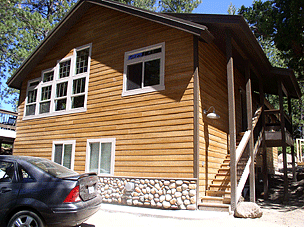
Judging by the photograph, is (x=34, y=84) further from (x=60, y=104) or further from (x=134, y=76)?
(x=134, y=76)

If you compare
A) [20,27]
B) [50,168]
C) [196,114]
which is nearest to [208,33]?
[196,114]

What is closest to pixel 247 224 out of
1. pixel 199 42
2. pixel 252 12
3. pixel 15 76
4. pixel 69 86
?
pixel 199 42

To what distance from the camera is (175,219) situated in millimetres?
7363

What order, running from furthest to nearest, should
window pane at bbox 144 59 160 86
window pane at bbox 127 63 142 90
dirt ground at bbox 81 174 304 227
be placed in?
1. window pane at bbox 127 63 142 90
2. window pane at bbox 144 59 160 86
3. dirt ground at bbox 81 174 304 227

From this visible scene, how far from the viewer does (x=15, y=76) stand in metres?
14.1

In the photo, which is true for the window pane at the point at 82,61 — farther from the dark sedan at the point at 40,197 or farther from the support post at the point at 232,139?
the dark sedan at the point at 40,197

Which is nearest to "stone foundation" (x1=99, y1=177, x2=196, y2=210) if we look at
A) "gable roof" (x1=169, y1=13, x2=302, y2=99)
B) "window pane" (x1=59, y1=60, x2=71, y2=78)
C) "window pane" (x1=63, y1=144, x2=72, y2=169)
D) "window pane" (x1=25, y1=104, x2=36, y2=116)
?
"window pane" (x1=63, y1=144, x2=72, y2=169)

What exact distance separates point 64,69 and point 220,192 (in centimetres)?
846

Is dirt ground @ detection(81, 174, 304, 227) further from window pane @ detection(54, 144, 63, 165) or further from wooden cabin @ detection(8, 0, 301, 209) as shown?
window pane @ detection(54, 144, 63, 165)

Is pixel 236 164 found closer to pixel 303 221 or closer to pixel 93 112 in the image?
pixel 303 221

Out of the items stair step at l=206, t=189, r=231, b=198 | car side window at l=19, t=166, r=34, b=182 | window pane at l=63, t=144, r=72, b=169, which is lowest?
stair step at l=206, t=189, r=231, b=198

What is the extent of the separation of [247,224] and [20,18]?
908 inches

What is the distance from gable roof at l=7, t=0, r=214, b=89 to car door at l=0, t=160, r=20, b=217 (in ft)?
19.4

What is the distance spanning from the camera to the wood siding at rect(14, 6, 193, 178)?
28.6ft
